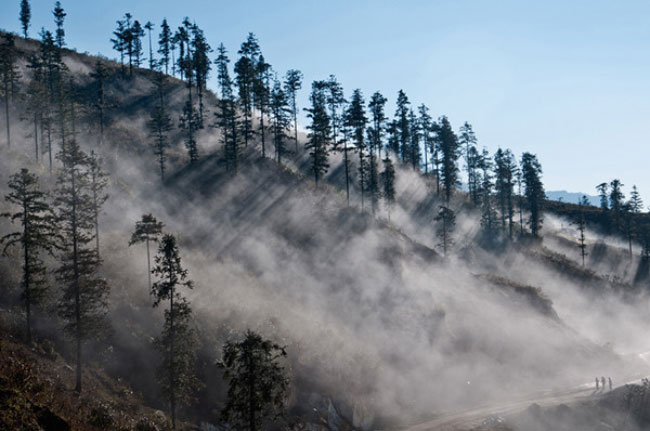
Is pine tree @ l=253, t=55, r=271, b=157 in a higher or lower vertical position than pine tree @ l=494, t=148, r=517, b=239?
higher

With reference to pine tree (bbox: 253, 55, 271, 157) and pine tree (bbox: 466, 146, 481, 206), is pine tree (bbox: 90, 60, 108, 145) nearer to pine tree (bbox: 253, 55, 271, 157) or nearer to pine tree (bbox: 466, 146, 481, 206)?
pine tree (bbox: 253, 55, 271, 157)

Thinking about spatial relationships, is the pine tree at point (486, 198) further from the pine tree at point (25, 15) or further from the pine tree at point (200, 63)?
the pine tree at point (25, 15)

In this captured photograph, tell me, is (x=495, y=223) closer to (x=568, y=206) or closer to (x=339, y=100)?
(x=339, y=100)

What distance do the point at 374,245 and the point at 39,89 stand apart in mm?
55013

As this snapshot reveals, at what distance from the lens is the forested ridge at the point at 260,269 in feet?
102

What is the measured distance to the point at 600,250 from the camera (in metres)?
96.6

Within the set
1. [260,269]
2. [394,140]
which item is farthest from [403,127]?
[260,269]

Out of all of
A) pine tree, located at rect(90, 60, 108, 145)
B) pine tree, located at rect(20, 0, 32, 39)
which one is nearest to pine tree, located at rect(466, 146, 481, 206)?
pine tree, located at rect(90, 60, 108, 145)

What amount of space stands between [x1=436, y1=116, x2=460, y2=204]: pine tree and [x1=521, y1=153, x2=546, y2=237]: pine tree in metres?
17.1

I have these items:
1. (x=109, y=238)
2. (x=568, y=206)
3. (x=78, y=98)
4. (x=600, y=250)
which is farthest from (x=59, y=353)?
(x=568, y=206)

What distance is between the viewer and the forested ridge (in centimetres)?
3120

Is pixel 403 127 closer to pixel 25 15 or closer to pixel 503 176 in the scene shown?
pixel 503 176

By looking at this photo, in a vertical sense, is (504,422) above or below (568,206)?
below

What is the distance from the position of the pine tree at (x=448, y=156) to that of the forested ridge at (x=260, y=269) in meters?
0.68
